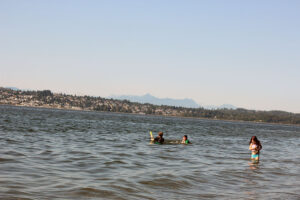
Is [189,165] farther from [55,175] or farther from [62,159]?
[55,175]

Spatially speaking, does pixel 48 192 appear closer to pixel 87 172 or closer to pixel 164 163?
pixel 87 172

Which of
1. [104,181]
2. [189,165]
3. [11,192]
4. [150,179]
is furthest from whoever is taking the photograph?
[189,165]

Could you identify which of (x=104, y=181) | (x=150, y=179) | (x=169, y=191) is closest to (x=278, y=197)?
(x=169, y=191)

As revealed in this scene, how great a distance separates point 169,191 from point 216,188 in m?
2.35

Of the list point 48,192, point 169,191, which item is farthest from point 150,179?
point 48,192

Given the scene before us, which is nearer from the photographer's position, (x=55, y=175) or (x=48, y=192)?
(x=48, y=192)

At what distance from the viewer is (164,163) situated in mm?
20594

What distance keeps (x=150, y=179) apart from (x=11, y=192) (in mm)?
6214

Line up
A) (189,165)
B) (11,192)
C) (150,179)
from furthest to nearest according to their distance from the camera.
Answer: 1. (189,165)
2. (150,179)
3. (11,192)

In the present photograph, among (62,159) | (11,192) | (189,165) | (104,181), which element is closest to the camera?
(11,192)

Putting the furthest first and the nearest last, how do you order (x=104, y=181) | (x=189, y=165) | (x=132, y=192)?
(x=189, y=165) → (x=104, y=181) → (x=132, y=192)

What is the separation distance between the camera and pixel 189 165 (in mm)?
20281

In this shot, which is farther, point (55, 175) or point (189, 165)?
point (189, 165)

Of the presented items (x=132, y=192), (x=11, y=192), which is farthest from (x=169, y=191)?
(x=11, y=192)
